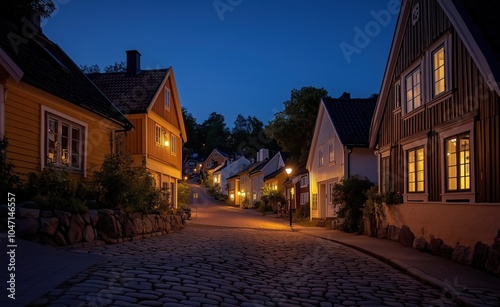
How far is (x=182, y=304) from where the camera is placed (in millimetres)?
5758

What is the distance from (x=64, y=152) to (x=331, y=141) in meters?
14.8

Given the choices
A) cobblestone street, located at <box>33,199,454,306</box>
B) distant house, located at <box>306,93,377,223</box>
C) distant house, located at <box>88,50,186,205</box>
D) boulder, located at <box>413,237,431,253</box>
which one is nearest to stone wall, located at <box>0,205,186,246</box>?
cobblestone street, located at <box>33,199,454,306</box>

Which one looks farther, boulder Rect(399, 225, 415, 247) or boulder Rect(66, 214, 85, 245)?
boulder Rect(399, 225, 415, 247)

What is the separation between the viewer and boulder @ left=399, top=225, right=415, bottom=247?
46.2ft

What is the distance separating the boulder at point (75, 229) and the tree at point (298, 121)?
29.1 meters

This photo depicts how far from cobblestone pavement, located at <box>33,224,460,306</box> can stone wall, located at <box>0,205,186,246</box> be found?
524 millimetres

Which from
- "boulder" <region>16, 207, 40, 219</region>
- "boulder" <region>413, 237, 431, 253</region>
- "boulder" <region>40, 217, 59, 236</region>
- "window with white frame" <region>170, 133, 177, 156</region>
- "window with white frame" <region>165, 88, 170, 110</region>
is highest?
"window with white frame" <region>165, 88, 170, 110</region>

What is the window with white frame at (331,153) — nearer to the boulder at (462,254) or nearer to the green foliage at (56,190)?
the boulder at (462,254)

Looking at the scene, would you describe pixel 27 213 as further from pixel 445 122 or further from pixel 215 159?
pixel 215 159

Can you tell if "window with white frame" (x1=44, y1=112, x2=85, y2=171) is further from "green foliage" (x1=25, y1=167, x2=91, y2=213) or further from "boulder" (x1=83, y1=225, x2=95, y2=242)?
"boulder" (x1=83, y1=225, x2=95, y2=242)

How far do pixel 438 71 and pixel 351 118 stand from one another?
11.4 meters

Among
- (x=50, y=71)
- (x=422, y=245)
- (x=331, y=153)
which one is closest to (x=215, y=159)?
(x=331, y=153)

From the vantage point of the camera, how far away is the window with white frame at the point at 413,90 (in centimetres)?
1431

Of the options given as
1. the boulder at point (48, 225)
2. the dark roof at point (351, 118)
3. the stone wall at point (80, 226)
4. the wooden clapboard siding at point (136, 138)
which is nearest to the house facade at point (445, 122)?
the dark roof at point (351, 118)
